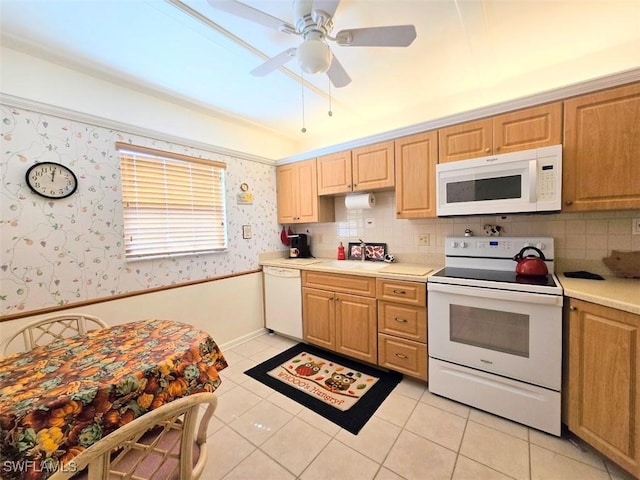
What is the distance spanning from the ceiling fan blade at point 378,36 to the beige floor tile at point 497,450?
2252 mm

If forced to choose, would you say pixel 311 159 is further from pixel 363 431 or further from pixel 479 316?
pixel 363 431

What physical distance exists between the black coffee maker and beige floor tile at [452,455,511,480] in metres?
2.40

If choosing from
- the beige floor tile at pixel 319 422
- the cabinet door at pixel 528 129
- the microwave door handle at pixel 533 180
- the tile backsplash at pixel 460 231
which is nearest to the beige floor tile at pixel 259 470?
the beige floor tile at pixel 319 422

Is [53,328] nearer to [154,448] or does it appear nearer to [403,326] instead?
[154,448]

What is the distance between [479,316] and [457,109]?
6.09ft

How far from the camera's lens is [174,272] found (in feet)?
8.02

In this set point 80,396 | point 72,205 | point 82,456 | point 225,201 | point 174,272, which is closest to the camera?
point 82,456

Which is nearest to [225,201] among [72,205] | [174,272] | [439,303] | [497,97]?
[174,272]

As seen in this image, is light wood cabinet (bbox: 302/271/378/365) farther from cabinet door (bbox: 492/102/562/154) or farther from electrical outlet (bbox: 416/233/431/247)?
cabinet door (bbox: 492/102/562/154)

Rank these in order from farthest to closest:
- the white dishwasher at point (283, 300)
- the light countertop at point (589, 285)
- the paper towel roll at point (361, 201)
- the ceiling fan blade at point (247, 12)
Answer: the white dishwasher at point (283, 300) < the paper towel roll at point (361, 201) < the light countertop at point (589, 285) < the ceiling fan blade at point (247, 12)

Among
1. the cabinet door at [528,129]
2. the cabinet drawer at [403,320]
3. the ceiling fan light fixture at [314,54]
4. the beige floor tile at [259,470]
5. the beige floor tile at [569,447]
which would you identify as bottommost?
the beige floor tile at [259,470]

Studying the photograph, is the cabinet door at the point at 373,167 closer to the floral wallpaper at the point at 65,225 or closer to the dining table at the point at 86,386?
the floral wallpaper at the point at 65,225

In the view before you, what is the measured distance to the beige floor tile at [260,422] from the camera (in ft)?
5.46

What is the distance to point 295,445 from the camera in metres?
1.58
